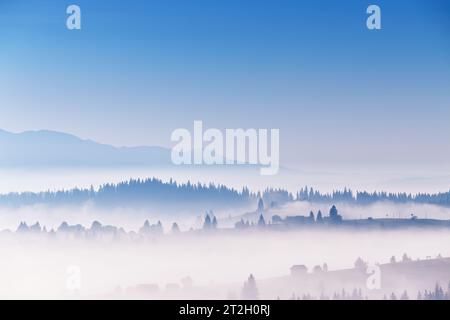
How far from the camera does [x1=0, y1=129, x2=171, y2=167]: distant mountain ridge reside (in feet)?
18.2

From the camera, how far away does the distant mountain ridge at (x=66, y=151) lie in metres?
5.55

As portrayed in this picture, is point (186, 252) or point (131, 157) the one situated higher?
point (131, 157)

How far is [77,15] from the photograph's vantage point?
5578mm

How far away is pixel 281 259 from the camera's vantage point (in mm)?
5504

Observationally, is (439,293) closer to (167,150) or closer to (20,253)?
(167,150)

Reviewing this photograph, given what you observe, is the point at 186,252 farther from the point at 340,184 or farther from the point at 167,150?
the point at 340,184

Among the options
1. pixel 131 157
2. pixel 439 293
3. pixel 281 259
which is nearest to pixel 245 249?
pixel 281 259

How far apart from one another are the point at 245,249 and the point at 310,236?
1.63 ft

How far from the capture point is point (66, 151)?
557cm
